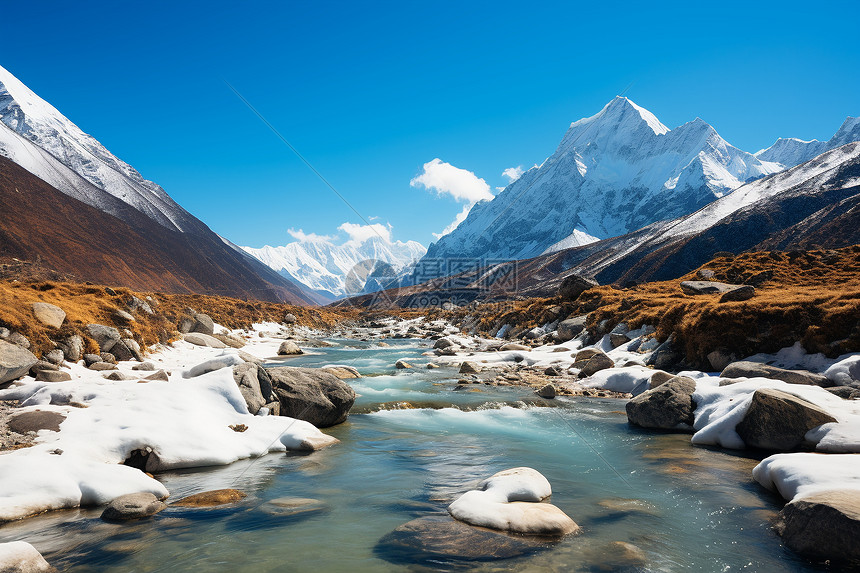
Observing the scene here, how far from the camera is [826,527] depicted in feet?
21.2

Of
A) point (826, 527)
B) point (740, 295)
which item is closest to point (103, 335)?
point (826, 527)

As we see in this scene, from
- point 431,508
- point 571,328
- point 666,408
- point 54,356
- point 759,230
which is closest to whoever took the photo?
point 431,508

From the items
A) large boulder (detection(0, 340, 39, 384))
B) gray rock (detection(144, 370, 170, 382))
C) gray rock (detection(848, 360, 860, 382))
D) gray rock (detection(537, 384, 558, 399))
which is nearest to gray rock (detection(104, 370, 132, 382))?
gray rock (detection(144, 370, 170, 382))

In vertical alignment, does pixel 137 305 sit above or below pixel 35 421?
above

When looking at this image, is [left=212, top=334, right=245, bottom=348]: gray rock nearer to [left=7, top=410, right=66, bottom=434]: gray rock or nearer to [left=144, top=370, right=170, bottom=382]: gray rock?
[left=144, top=370, right=170, bottom=382]: gray rock

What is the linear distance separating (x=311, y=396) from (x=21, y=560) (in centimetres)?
972

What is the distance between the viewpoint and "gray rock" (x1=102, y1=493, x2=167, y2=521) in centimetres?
776

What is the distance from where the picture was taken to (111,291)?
85.9 ft

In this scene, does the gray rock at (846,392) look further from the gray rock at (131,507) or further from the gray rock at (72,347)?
the gray rock at (72,347)

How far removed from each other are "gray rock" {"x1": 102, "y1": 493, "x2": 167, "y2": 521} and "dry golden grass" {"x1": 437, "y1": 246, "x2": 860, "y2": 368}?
22.1m

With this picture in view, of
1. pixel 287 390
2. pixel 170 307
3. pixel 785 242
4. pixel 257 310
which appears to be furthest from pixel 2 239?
pixel 785 242

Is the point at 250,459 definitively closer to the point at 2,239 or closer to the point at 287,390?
the point at 287,390

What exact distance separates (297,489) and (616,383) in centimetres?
1683

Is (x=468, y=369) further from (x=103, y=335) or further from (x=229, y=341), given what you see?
(x=229, y=341)
